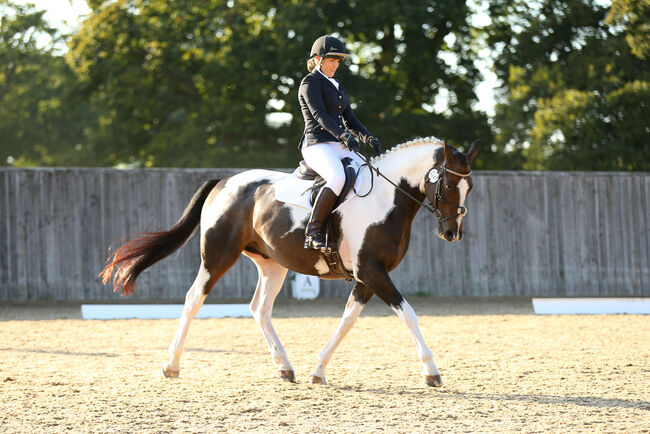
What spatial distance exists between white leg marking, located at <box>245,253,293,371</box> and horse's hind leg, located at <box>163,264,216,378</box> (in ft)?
1.43

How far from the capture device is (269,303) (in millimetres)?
6406

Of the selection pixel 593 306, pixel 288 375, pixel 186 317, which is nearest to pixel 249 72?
pixel 593 306

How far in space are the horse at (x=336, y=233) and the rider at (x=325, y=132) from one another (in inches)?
6.5

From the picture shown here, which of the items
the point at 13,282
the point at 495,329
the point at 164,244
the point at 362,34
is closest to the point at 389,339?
the point at 495,329

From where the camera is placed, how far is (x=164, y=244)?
682 cm

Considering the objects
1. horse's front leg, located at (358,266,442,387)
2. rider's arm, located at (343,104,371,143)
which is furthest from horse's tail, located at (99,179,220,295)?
horse's front leg, located at (358,266,442,387)

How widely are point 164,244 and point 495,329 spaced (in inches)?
188

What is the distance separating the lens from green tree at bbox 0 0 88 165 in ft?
95.7

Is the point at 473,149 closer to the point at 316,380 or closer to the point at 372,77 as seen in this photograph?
the point at 316,380

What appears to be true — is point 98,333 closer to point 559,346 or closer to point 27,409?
point 27,409

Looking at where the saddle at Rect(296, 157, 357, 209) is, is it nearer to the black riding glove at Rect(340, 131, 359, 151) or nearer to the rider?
the rider

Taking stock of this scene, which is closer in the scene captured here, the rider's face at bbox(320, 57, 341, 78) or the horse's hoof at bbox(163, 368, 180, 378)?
the rider's face at bbox(320, 57, 341, 78)

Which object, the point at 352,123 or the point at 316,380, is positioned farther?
the point at 352,123

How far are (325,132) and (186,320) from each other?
74.7 inches
